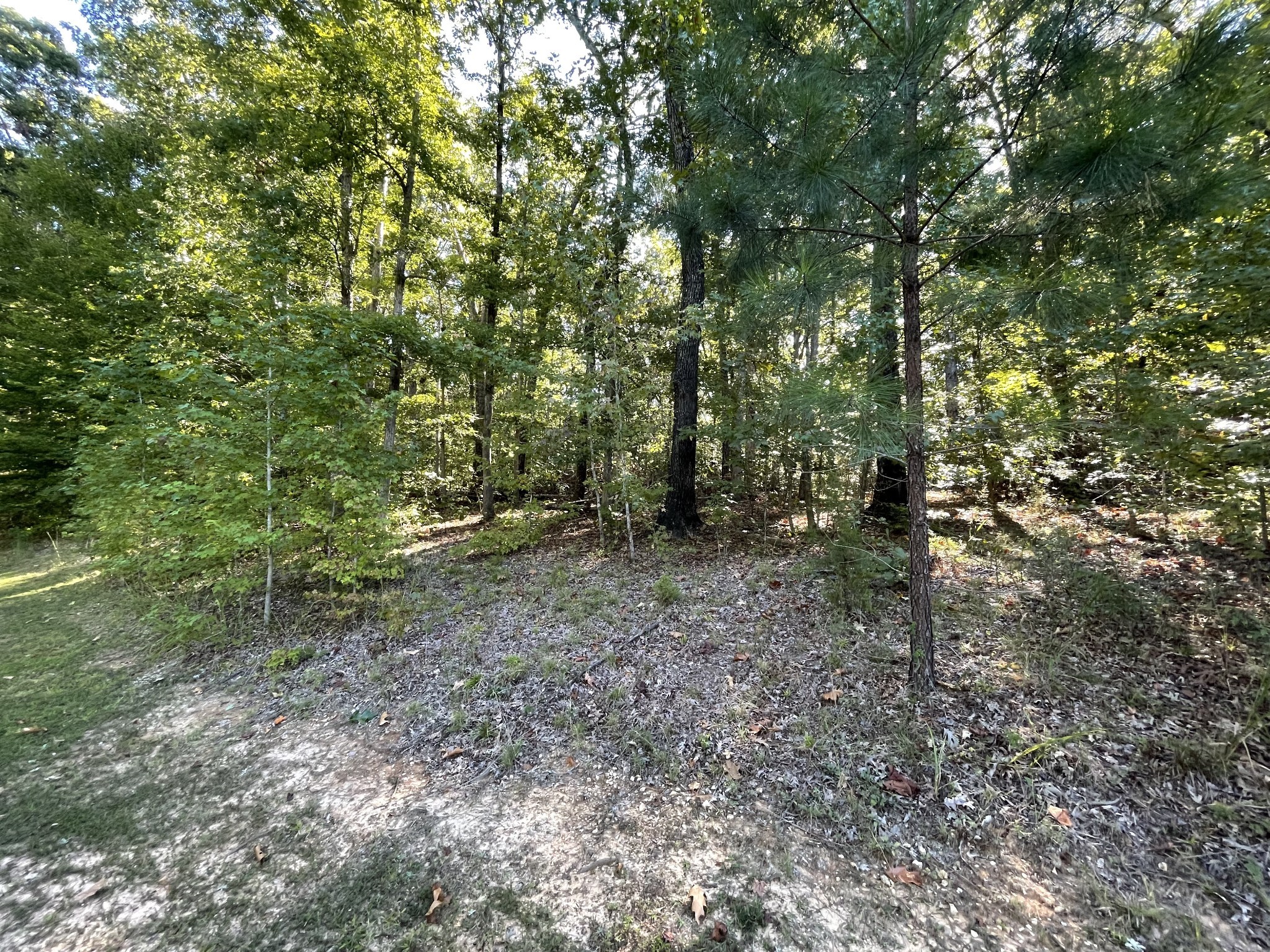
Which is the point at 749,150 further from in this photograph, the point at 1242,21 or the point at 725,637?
the point at 725,637

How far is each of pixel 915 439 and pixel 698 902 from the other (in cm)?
267

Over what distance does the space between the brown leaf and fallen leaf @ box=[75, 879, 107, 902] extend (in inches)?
155

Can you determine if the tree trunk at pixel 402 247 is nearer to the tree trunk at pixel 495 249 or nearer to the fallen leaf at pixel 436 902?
the tree trunk at pixel 495 249

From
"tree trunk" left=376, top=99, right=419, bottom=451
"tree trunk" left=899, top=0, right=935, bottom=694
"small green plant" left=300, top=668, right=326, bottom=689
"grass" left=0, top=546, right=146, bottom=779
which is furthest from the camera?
"tree trunk" left=376, top=99, right=419, bottom=451

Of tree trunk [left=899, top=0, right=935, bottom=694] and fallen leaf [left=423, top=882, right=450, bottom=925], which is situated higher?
tree trunk [left=899, top=0, right=935, bottom=694]

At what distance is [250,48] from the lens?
7.31 meters

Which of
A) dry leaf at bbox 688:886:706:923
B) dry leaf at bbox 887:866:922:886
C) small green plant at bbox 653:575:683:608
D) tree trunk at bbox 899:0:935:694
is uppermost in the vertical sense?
tree trunk at bbox 899:0:935:694

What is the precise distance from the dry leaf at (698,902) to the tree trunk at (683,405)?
4875 mm

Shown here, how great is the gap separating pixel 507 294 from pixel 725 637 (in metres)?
7.28

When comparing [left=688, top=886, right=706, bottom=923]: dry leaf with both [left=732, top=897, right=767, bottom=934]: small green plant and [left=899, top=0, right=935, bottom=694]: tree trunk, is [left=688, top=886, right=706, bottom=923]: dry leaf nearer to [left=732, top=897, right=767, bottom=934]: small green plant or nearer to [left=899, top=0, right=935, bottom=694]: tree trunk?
[left=732, top=897, right=767, bottom=934]: small green plant

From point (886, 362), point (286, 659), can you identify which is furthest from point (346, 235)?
point (886, 362)

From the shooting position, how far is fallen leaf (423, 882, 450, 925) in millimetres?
1906

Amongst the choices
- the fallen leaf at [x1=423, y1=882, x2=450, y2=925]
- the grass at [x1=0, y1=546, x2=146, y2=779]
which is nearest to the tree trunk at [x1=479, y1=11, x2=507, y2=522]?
the grass at [x1=0, y1=546, x2=146, y2=779]

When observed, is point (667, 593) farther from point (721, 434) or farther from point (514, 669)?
point (721, 434)
